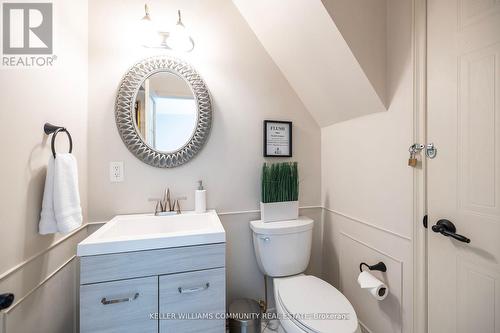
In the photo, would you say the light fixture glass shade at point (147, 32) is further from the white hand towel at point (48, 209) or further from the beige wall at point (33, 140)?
the white hand towel at point (48, 209)

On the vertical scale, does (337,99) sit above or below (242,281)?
above

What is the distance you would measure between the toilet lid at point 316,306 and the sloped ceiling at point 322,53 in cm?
108

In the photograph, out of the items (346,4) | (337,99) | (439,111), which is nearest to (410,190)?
(439,111)

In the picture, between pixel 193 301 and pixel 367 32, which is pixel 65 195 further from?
pixel 367 32

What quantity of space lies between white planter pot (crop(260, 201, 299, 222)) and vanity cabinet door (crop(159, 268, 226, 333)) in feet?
1.80

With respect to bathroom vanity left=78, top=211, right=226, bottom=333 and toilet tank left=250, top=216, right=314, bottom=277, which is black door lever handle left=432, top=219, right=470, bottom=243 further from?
bathroom vanity left=78, top=211, right=226, bottom=333

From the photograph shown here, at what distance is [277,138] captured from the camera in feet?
5.21

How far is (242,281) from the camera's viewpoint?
151 centimetres

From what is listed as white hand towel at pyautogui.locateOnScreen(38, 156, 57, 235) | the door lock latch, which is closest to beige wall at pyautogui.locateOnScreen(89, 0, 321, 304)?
white hand towel at pyautogui.locateOnScreen(38, 156, 57, 235)

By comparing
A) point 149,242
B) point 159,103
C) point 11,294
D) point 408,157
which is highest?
point 159,103

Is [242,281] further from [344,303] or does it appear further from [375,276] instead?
[375,276]

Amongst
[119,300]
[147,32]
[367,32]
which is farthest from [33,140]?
[367,32]

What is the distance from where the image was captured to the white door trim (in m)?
0.98

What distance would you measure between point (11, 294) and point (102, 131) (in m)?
0.88
